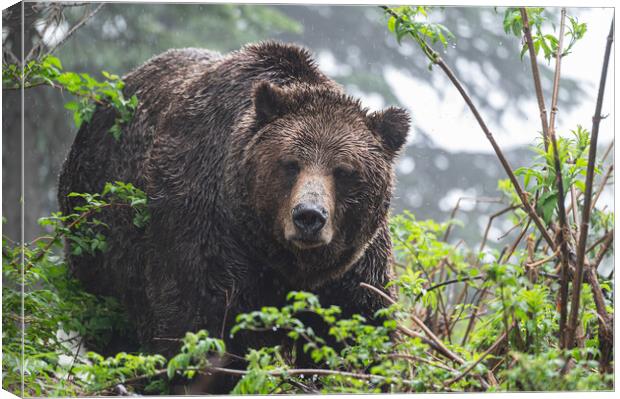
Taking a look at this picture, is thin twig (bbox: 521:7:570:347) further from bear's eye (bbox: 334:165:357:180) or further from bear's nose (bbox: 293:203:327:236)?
bear's nose (bbox: 293:203:327:236)

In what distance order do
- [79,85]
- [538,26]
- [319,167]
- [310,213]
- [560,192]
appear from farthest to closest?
[79,85]
[538,26]
[319,167]
[560,192]
[310,213]

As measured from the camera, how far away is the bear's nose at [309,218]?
615 cm

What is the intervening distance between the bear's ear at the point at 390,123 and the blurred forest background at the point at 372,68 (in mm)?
1701

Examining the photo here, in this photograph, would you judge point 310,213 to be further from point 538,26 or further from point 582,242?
point 538,26

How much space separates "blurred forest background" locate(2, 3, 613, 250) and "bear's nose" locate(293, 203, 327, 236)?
2.76m

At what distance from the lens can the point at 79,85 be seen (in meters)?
7.77

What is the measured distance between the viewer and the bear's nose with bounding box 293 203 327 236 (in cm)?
615

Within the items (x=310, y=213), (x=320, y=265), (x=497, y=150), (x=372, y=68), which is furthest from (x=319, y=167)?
(x=372, y=68)

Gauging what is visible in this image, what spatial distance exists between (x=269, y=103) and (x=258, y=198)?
2.15 feet

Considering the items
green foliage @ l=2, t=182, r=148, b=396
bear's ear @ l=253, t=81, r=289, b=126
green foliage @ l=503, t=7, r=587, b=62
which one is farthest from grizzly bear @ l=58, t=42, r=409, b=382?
green foliage @ l=503, t=7, r=587, b=62

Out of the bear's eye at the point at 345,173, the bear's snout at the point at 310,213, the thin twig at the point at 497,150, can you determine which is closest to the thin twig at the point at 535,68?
the thin twig at the point at 497,150

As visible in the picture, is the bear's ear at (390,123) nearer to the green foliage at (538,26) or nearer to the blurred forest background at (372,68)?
the green foliage at (538,26)

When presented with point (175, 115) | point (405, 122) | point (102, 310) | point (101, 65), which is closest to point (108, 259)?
point (102, 310)

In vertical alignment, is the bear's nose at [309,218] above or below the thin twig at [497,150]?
below
